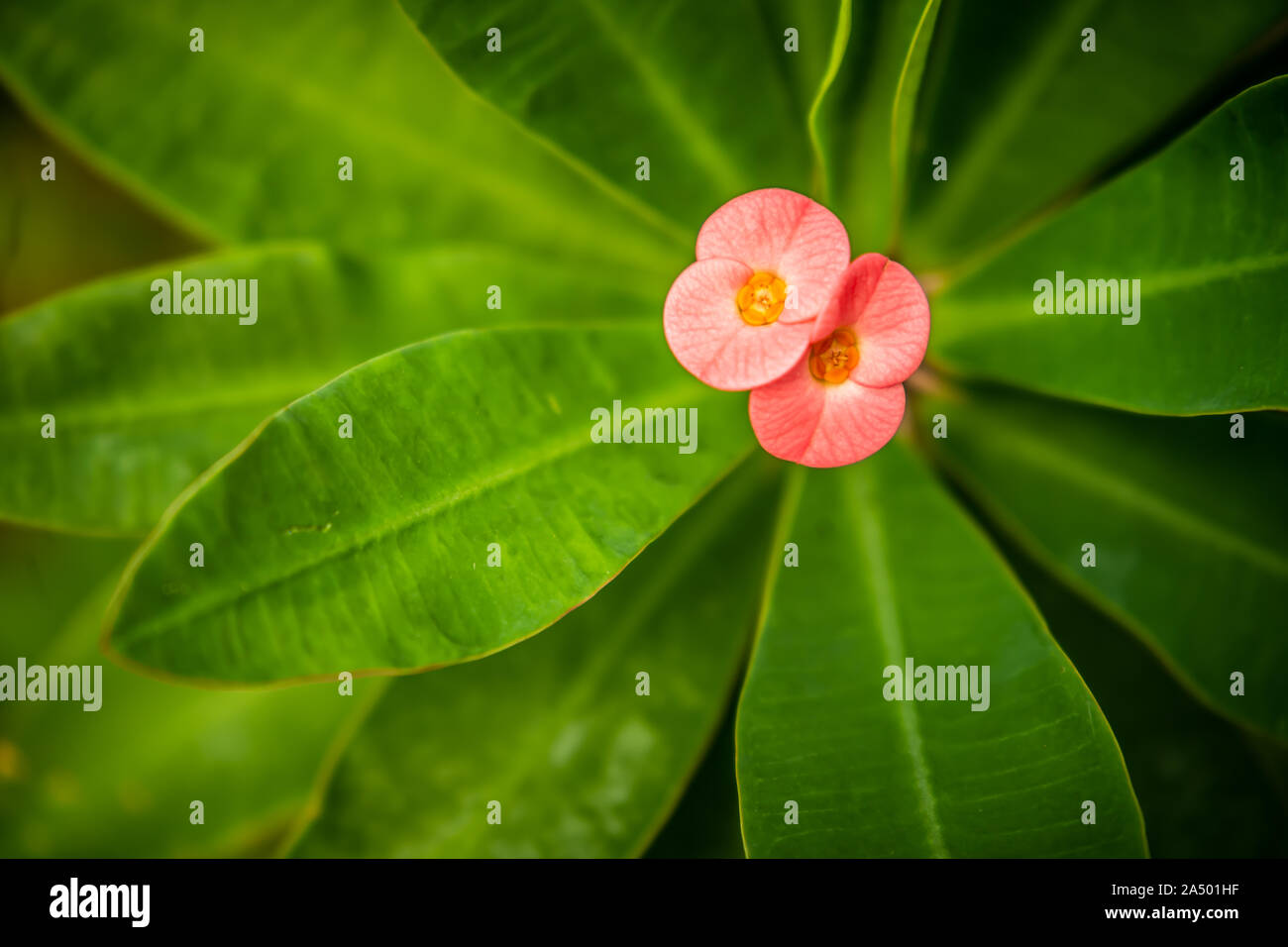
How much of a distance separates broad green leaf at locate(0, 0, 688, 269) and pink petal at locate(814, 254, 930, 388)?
17.7 inches

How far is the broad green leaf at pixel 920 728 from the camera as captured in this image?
2.92 ft

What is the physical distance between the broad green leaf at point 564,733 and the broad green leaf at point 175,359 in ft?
1.47

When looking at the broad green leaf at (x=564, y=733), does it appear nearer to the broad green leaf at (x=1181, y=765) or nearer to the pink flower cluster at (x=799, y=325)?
the pink flower cluster at (x=799, y=325)

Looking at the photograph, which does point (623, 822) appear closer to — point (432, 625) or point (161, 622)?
point (432, 625)

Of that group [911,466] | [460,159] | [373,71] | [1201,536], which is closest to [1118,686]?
[1201,536]

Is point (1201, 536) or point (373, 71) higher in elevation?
point (373, 71)

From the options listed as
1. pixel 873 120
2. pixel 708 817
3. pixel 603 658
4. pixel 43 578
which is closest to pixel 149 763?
pixel 43 578

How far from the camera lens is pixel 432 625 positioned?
848mm

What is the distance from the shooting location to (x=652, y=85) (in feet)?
3.56

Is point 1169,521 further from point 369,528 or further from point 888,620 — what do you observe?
point 369,528

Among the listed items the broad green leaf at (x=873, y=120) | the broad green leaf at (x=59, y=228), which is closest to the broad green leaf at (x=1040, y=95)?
the broad green leaf at (x=873, y=120)

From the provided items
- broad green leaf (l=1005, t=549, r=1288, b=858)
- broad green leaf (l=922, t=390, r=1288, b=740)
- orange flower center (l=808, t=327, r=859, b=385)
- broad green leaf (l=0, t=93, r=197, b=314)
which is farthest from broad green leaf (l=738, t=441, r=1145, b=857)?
broad green leaf (l=0, t=93, r=197, b=314)

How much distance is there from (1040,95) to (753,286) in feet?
2.24
